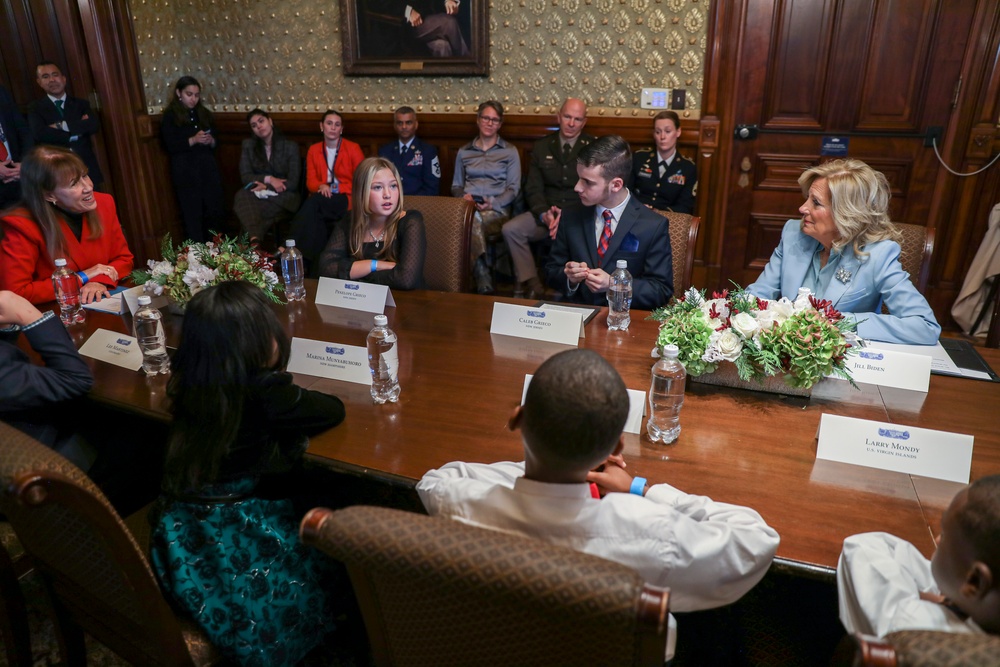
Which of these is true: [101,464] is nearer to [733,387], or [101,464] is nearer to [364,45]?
[733,387]

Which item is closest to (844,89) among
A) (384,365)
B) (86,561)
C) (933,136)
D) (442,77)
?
(933,136)

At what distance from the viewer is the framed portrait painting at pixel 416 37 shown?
4.95m

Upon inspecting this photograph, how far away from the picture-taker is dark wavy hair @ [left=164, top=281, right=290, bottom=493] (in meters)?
1.37

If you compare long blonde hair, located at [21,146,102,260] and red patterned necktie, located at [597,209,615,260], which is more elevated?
long blonde hair, located at [21,146,102,260]

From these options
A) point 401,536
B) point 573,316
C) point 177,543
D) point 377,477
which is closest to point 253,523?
point 177,543

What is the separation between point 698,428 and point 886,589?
591mm

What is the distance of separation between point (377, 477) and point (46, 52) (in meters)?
5.22

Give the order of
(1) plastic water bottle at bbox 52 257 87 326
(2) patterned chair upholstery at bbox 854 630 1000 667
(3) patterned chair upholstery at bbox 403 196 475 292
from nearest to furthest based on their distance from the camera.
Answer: (2) patterned chair upholstery at bbox 854 630 1000 667
(1) plastic water bottle at bbox 52 257 87 326
(3) patterned chair upholstery at bbox 403 196 475 292

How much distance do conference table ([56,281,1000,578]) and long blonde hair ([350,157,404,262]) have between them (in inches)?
26.6

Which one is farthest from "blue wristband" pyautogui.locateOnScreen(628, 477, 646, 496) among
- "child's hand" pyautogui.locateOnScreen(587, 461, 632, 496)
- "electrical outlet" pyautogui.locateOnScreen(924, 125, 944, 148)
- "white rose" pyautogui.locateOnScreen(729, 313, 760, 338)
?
"electrical outlet" pyautogui.locateOnScreen(924, 125, 944, 148)

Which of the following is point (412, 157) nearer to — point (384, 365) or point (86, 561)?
point (384, 365)

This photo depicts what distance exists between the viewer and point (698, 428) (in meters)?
1.57

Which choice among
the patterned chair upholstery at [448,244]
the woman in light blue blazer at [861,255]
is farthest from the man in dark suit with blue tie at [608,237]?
the woman in light blue blazer at [861,255]

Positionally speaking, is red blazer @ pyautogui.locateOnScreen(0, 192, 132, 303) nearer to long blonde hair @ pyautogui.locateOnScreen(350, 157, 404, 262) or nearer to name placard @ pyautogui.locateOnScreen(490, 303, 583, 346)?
long blonde hair @ pyautogui.locateOnScreen(350, 157, 404, 262)
